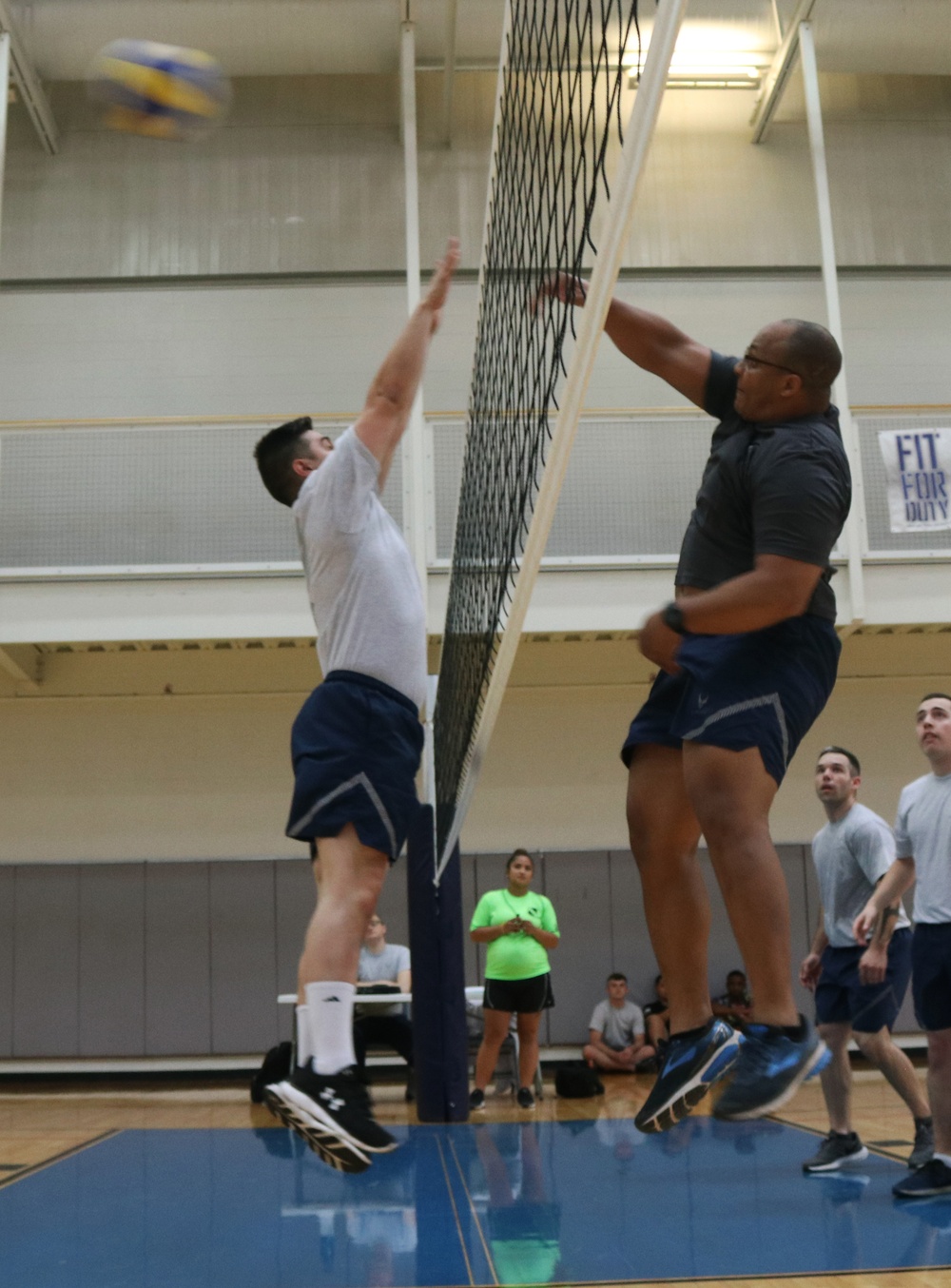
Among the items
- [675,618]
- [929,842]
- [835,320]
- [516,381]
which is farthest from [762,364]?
[835,320]

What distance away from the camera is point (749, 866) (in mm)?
2477

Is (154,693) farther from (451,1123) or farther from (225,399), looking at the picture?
(451,1123)

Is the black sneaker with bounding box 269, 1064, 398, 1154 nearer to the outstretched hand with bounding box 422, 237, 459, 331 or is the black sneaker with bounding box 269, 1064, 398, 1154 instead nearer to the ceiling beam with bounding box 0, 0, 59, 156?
the outstretched hand with bounding box 422, 237, 459, 331

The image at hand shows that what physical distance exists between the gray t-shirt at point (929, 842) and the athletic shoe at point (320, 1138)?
3.03 m

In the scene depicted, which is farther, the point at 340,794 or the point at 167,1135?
the point at 167,1135

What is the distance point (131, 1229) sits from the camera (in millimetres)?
4633

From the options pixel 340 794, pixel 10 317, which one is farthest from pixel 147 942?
pixel 340 794

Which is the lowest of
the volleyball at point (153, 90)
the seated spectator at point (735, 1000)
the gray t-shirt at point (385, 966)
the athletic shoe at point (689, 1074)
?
the seated spectator at point (735, 1000)

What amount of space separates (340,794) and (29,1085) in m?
10.4

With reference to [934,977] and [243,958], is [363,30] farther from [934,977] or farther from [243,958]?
[934,977]

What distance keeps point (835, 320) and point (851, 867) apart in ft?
22.5

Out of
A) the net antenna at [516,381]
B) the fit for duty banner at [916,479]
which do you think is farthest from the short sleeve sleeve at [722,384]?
the fit for duty banner at [916,479]

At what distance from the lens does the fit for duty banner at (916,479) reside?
1052 cm

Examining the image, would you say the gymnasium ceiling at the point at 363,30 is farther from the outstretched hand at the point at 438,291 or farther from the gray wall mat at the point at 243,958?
the outstretched hand at the point at 438,291
